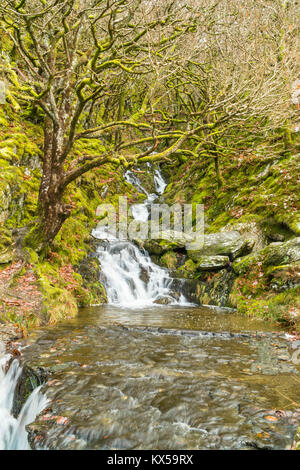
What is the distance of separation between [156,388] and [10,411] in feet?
6.71

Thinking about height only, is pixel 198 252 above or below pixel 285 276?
above

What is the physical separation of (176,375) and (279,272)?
18.8 feet

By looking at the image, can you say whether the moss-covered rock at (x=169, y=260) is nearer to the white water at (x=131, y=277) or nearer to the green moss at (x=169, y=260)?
the green moss at (x=169, y=260)

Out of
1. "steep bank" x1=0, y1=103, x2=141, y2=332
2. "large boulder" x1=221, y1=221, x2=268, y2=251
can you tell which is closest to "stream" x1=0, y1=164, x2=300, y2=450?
"steep bank" x1=0, y1=103, x2=141, y2=332

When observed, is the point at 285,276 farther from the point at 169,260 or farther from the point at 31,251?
the point at 31,251

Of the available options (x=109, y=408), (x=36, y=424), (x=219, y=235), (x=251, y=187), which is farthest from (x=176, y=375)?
(x=251, y=187)

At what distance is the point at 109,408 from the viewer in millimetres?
3352

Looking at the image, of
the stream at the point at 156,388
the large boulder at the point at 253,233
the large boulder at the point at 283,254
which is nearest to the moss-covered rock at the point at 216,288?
the large boulder at the point at 283,254

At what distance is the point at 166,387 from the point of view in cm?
383

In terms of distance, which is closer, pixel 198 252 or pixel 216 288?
pixel 216 288

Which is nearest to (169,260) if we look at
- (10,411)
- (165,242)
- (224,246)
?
(165,242)

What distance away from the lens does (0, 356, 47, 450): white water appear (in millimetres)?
3492

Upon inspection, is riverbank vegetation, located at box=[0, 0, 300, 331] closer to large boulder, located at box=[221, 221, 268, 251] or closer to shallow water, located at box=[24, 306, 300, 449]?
large boulder, located at box=[221, 221, 268, 251]
